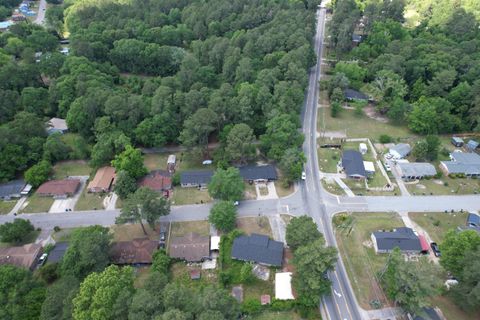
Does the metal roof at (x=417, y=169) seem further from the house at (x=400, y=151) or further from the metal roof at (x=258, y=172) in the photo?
the metal roof at (x=258, y=172)

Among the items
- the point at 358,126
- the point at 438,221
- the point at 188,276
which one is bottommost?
the point at 188,276

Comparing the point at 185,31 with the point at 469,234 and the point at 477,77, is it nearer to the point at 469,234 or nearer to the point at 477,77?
the point at 477,77

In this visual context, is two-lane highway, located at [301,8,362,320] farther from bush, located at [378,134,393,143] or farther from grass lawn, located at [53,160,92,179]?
grass lawn, located at [53,160,92,179]

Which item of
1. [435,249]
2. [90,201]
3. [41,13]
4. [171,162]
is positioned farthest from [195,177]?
[41,13]

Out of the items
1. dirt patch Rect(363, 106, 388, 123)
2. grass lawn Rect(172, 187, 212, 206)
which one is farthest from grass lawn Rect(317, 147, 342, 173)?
grass lawn Rect(172, 187, 212, 206)

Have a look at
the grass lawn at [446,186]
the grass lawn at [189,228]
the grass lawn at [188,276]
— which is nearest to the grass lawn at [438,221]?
the grass lawn at [446,186]

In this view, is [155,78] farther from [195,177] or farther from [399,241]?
[399,241]
